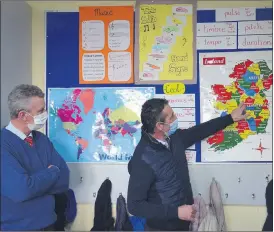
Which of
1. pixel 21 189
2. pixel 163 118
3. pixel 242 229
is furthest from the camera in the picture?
pixel 242 229

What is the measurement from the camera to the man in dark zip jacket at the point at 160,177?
1566mm

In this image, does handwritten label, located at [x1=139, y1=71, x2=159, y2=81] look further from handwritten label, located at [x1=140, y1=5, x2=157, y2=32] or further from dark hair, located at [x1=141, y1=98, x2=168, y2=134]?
dark hair, located at [x1=141, y1=98, x2=168, y2=134]

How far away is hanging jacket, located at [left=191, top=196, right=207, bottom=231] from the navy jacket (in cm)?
15

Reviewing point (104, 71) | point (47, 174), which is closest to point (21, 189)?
point (47, 174)

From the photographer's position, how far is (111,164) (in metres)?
2.17

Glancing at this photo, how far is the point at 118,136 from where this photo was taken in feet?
7.11

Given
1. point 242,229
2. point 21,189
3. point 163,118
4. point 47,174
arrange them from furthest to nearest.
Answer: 1. point 242,229
2. point 163,118
3. point 47,174
4. point 21,189

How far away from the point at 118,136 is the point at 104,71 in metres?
0.45

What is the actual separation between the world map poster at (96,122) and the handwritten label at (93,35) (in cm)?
29

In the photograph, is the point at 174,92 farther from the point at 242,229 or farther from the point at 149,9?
the point at 242,229

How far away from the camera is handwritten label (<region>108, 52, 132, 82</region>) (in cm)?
214

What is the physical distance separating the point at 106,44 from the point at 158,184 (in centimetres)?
103

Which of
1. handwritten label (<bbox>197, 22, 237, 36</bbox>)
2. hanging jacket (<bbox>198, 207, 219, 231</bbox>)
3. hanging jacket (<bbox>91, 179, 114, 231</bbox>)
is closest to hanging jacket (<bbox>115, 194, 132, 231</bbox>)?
hanging jacket (<bbox>91, 179, 114, 231</bbox>)

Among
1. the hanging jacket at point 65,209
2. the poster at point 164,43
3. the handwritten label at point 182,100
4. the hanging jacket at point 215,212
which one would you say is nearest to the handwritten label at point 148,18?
the poster at point 164,43
